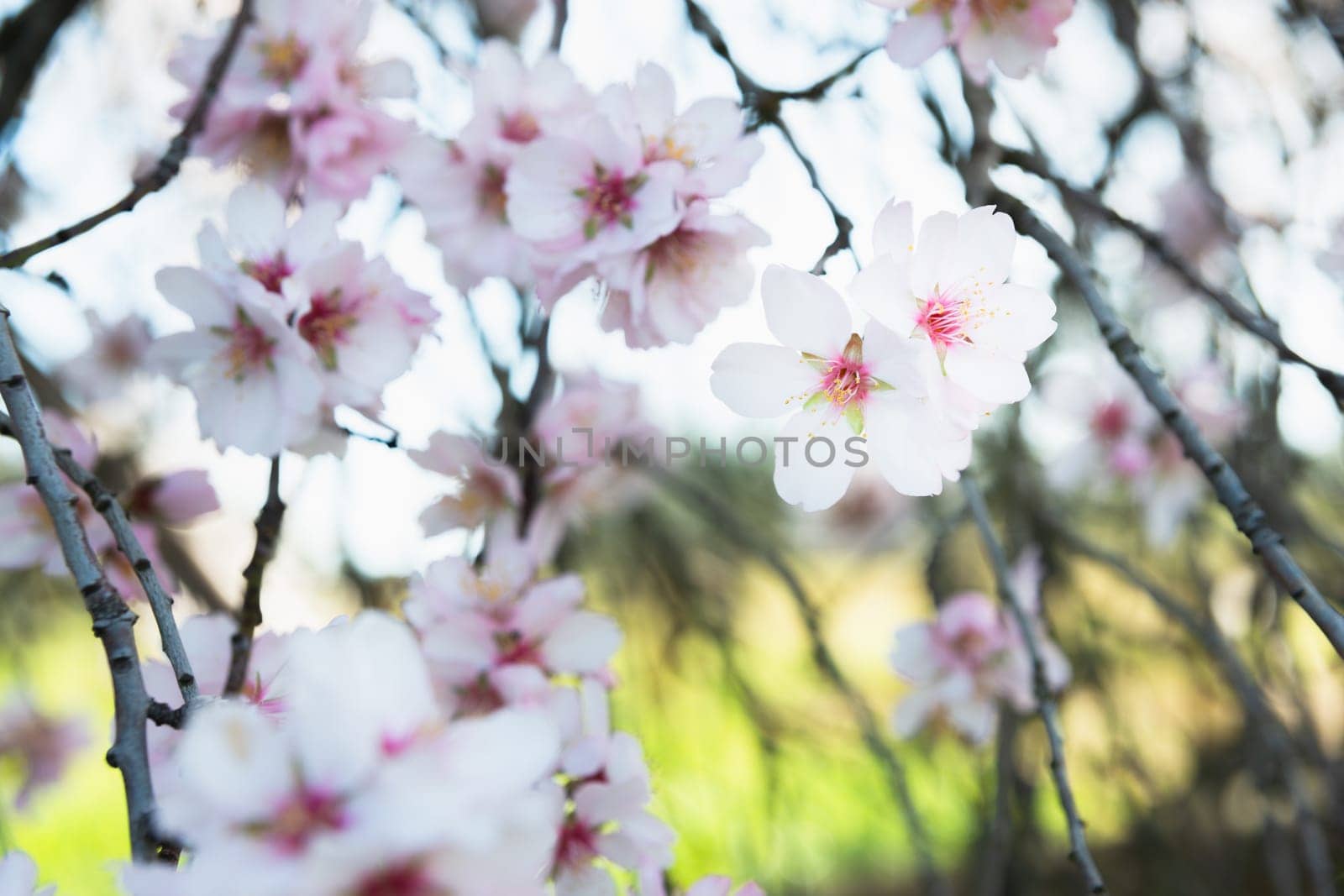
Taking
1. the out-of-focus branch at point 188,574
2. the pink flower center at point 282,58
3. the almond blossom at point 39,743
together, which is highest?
the pink flower center at point 282,58

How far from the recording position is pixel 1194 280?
1083 mm

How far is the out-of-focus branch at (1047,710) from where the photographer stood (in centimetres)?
77

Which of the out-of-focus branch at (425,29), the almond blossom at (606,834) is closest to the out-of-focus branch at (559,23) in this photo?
the out-of-focus branch at (425,29)

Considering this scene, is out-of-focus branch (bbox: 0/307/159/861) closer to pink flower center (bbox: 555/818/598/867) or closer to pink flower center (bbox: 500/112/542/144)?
pink flower center (bbox: 555/818/598/867)

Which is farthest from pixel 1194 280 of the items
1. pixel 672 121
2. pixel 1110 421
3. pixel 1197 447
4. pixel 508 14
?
pixel 508 14

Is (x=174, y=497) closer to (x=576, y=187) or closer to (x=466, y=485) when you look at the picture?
(x=466, y=485)

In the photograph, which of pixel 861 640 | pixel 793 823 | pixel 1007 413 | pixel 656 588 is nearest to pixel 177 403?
pixel 656 588

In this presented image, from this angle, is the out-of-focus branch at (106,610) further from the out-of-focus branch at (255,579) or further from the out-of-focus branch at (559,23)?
the out-of-focus branch at (559,23)

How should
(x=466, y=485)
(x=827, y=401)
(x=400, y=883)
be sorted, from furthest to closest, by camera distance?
(x=466, y=485)
(x=827, y=401)
(x=400, y=883)

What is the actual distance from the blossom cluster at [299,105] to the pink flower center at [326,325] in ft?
0.79

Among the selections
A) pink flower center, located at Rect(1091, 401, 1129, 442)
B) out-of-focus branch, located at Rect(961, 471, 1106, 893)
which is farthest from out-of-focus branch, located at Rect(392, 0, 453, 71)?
pink flower center, located at Rect(1091, 401, 1129, 442)

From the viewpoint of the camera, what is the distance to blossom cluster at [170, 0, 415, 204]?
44.3 inches

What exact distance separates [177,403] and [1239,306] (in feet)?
7.33

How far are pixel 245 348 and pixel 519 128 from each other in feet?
1.34
